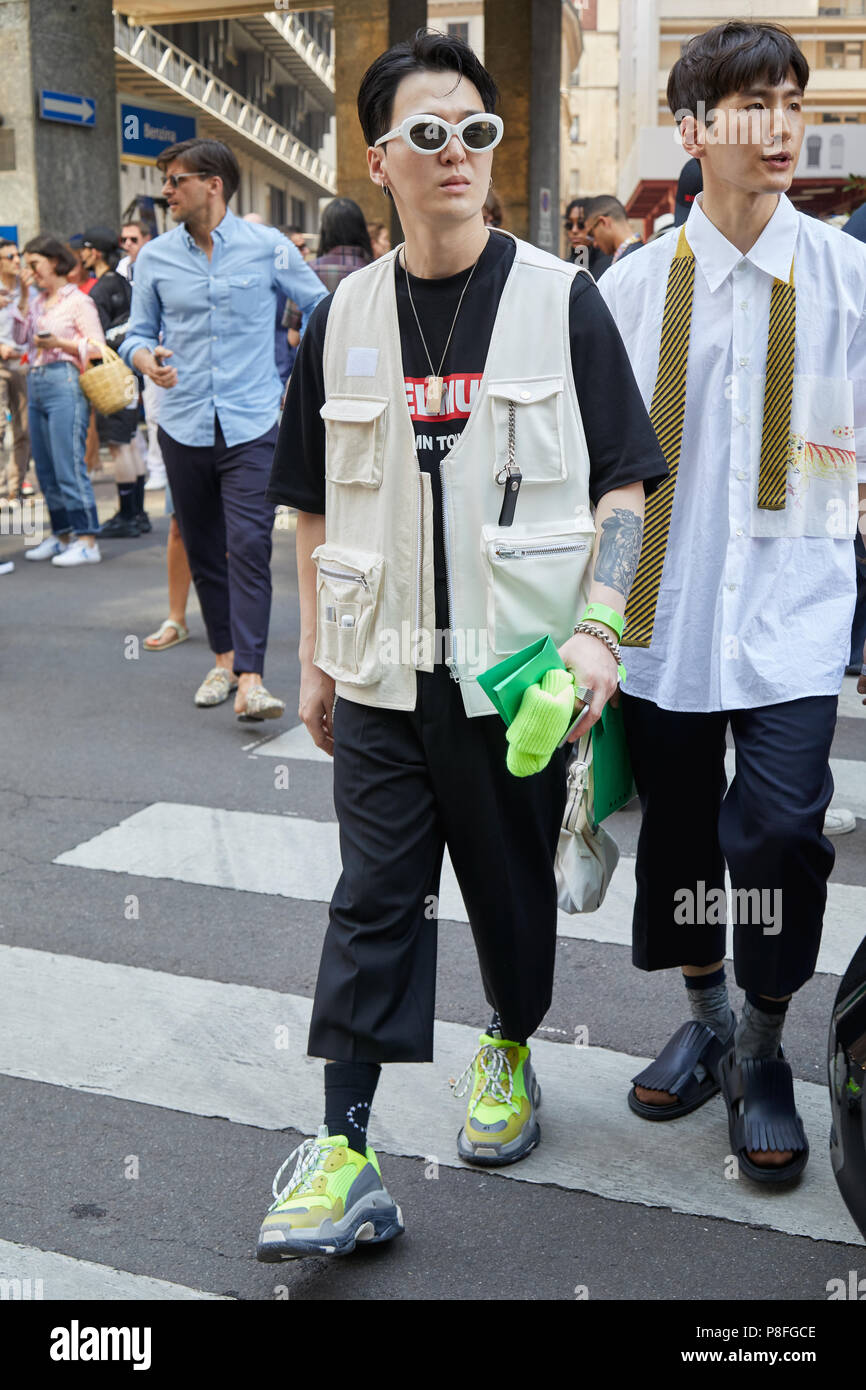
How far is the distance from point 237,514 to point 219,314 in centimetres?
86

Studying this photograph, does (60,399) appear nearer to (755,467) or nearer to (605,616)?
(755,467)

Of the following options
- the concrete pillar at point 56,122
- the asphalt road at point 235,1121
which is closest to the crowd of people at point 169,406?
the asphalt road at point 235,1121

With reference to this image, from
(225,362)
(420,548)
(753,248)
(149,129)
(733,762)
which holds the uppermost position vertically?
(149,129)

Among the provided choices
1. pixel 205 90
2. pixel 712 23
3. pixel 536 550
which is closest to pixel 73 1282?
pixel 536 550

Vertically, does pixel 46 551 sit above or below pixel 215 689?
above

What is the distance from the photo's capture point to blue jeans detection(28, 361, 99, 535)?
1057 cm

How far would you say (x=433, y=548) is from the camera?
2703mm

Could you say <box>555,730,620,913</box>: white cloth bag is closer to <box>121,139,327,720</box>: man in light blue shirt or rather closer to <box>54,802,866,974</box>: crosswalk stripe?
<box>54,802,866,974</box>: crosswalk stripe

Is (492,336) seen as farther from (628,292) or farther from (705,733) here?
(705,733)

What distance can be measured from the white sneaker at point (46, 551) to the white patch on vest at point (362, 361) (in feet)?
28.2

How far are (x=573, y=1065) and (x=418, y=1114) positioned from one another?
1.38 ft

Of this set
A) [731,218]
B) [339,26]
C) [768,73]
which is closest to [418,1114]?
[731,218]

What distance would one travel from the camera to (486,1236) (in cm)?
284

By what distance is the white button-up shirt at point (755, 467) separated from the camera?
2.95 m
